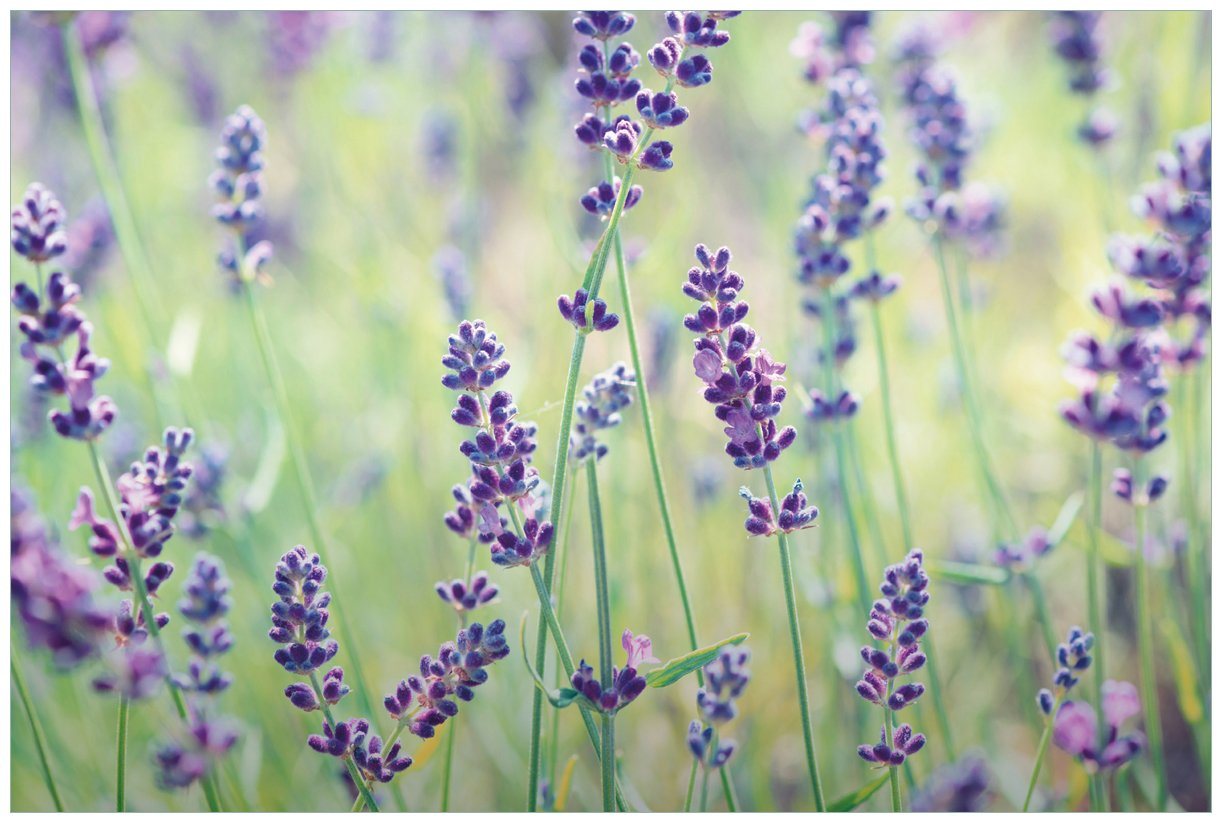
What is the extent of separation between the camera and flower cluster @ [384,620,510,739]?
83cm

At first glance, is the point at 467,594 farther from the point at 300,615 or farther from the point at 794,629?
the point at 794,629

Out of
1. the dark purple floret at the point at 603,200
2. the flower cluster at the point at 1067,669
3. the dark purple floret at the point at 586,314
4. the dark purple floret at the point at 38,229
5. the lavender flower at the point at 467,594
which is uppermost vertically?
the dark purple floret at the point at 38,229

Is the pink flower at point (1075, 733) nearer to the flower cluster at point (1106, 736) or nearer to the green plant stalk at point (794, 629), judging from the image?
the flower cluster at point (1106, 736)

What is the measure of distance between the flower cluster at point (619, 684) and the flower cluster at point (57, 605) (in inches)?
15.4

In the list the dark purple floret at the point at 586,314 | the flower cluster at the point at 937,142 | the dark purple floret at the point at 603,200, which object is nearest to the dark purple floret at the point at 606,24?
the dark purple floret at the point at 603,200

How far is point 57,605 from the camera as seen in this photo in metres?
0.62

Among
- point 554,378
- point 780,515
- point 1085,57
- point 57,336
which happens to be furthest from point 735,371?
point 554,378

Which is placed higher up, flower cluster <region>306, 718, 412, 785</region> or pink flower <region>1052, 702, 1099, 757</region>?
flower cluster <region>306, 718, 412, 785</region>

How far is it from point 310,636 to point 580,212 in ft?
4.48

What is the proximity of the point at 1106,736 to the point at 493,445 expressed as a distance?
2.78 ft

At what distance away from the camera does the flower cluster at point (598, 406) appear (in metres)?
0.91

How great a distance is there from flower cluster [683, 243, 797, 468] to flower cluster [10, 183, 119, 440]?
56 centimetres

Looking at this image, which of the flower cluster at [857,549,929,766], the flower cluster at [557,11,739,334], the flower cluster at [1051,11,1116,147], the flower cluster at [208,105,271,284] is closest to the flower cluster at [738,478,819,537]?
the flower cluster at [857,549,929,766]

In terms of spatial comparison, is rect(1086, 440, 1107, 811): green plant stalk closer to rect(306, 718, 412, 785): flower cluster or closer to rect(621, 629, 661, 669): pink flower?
rect(621, 629, 661, 669): pink flower
